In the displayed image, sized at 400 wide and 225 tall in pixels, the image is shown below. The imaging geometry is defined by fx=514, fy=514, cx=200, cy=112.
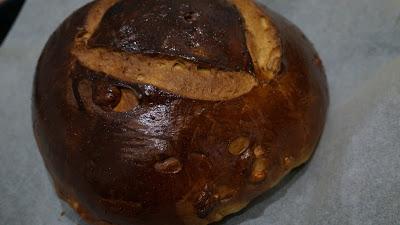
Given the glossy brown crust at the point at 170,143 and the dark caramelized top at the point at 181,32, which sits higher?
the dark caramelized top at the point at 181,32

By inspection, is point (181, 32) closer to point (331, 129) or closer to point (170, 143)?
point (170, 143)

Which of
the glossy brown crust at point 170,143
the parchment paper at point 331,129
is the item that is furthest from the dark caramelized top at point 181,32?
the parchment paper at point 331,129

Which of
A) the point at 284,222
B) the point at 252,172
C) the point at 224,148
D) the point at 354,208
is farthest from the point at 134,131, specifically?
the point at 354,208

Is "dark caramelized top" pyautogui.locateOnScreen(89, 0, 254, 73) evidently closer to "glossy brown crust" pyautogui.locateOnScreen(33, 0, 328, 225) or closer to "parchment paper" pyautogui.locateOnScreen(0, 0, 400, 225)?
"glossy brown crust" pyautogui.locateOnScreen(33, 0, 328, 225)

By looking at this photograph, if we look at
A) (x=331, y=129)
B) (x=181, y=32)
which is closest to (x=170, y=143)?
(x=181, y=32)

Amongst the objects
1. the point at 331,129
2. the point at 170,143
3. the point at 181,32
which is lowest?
the point at 331,129

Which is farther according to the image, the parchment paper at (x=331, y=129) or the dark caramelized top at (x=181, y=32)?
the parchment paper at (x=331, y=129)

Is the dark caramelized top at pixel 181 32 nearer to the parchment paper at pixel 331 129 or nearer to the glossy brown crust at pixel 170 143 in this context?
the glossy brown crust at pixel 170 143
